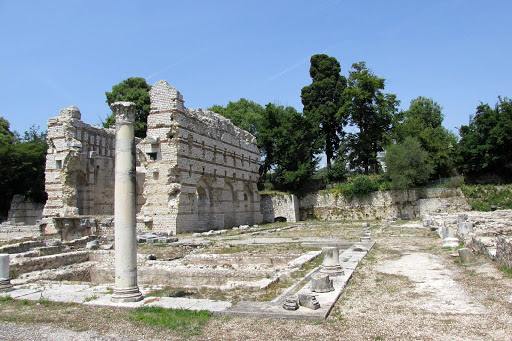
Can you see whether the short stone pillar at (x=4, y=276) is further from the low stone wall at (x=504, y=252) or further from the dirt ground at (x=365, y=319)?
the low stone wall at (x=504, y=252)

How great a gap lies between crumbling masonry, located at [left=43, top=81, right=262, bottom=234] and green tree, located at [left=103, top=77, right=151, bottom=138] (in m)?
10.2

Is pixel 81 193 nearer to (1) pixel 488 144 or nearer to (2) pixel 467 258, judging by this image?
(2) pixel 467 258

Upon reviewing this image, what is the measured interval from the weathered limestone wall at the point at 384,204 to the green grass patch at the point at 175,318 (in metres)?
30.3

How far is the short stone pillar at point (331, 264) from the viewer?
8853 mm

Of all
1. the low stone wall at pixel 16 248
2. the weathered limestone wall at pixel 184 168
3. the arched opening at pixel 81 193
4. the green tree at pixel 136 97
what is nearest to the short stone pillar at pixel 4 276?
the low stone wall at pixel 16 248

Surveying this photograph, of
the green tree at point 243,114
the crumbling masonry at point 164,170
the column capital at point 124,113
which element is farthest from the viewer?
the green tree at point 243,114

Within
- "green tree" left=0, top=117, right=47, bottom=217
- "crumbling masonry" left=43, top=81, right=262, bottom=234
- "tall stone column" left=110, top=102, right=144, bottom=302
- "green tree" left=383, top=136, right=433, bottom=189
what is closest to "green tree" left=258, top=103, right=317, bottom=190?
"crumbling masonry" left=43, top=81, right=262, bottom=234

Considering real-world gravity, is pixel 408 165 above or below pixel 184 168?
above

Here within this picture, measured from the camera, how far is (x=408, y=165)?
33.2 m

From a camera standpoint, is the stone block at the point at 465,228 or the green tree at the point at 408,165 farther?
the green tree at the point at 408,165

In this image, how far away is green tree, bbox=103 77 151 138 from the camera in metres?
39.6

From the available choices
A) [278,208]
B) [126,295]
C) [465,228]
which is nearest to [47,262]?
[126,295]

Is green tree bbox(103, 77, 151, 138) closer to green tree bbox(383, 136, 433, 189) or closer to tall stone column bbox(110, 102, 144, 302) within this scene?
green tree bbox(383, 136, 433, 189)

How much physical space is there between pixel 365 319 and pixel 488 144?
112 ft
